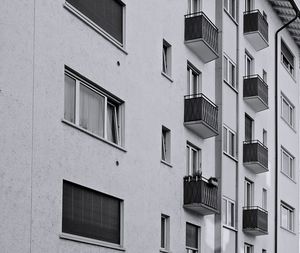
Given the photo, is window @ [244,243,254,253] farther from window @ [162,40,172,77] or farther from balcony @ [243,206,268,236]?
window @ [162,40,172,77]

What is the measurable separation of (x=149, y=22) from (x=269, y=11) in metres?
15.4

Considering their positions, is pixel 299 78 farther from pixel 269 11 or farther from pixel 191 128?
pixel 191 128

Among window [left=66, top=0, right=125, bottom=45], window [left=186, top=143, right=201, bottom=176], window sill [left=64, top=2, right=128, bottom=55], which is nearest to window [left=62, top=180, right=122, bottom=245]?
Answer: window sill [left=64, top=2, right=128, bottom=55]

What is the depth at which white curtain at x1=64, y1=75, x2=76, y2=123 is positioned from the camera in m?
20.1

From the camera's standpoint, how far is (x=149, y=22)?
2470 centimetres

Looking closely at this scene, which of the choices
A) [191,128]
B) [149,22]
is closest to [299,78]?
[191,128]

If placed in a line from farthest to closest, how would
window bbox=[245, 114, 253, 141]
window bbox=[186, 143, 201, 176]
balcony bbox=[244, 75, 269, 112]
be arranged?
window bbox=[245, 114, 253, 141]
balcony bbox=[244, 75, 269, 112]
window bbox=[186, 143, 201, 176]

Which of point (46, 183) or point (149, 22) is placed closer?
point (46, 183)

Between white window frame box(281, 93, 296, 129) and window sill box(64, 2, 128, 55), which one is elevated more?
white window frame box(281, 93, 296, 129)

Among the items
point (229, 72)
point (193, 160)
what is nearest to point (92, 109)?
point (193, 160)

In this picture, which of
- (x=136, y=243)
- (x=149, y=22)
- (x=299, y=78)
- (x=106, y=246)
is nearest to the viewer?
(x=106, y=246)

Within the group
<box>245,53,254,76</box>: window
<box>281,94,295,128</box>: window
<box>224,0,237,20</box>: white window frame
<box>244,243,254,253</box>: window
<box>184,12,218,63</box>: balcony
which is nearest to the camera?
<box>184,12,218,63</box>: balcony

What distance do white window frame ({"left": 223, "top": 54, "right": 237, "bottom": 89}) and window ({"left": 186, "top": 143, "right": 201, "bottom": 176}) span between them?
3897 mm

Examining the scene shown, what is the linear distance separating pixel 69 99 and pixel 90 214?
9.00ft
